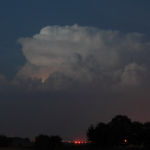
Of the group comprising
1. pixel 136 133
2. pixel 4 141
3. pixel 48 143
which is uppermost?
pixel 136 133

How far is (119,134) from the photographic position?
62.7 metres

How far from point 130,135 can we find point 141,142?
3611 mm

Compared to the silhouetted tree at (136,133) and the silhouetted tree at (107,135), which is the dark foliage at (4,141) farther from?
the silhouetted tree at (136,133)

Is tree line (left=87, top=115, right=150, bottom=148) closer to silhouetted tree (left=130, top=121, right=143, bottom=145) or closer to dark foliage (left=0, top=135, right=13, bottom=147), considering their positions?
silhouetted tree (left=130, top=121, right=143, bottom=145)

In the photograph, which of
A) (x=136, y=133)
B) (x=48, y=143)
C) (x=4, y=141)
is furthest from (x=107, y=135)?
(x=4, y=141)

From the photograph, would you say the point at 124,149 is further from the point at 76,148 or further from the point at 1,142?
the point at 1,142

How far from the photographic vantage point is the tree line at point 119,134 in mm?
62250

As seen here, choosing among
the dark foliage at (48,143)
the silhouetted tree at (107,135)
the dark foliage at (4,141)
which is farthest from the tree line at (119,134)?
the dark foliage at (4,141)

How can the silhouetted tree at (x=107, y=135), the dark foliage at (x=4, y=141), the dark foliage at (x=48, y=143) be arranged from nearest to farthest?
the silhouetted tree at (x=107, y=135) → the dark foliage at (x=48, y=143) → the dark foliage at (x=4, y=141)

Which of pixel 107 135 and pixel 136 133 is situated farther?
pixel 136 133

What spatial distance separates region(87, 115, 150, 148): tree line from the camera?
6225 cm

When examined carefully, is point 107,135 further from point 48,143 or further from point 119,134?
point 48,143

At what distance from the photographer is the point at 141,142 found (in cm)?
6844

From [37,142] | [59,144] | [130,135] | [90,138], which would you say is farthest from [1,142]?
[130,135]
